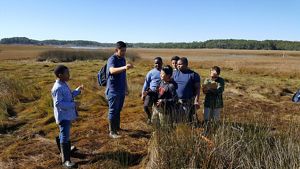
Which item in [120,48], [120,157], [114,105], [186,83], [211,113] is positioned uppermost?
[120,48]

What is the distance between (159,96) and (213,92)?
1.16m

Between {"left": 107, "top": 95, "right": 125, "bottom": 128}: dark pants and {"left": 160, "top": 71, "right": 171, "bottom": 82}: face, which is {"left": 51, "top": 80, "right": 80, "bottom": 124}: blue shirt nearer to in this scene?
{"left": 107, "top": 95, "right": 125, "bottom": 128}: dark pants

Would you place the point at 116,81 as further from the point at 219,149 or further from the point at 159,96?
the point at 219,149

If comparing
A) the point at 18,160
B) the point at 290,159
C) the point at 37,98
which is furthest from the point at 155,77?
the point at 37,98

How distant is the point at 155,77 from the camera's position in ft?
27.4

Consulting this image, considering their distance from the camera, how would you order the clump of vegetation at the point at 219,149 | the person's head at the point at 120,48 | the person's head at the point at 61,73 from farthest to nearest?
the person's head at the point at 120,48
the person's head at the point at 61,73
the clump of vegetation at the point at 219,149

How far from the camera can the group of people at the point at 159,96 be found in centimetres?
605

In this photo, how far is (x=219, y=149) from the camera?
17.0ft

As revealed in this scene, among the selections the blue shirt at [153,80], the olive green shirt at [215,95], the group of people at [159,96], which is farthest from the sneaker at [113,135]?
the olive green shirt at [215,95]

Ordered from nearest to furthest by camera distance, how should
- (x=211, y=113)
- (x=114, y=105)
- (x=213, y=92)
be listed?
(x=114, y=105) < (x=213, y=92) < (x=211, y=113)

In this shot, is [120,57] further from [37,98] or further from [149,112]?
[37,98]

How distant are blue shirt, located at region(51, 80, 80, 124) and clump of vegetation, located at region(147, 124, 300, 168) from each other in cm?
141

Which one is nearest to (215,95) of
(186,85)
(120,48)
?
(186,85)

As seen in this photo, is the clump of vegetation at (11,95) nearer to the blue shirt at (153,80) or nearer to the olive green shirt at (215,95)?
the blue shirt at (153,80)
